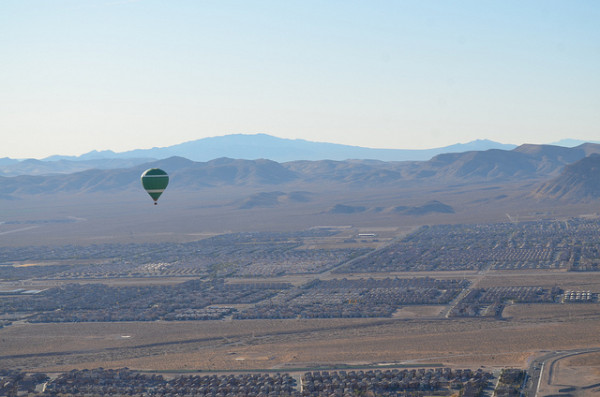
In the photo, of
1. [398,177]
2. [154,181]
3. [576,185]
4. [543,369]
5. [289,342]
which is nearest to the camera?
[543,369]

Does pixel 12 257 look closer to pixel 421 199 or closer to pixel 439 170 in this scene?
pixel 421 199

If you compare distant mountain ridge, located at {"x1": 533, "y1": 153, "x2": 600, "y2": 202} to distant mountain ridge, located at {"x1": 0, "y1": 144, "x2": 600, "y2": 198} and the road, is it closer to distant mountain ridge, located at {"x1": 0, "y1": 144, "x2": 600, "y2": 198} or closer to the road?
distant mountain ridge, located at {"x1": 0, "y1": 144, "x2": 600, "y2": 198}

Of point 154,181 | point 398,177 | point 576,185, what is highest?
point 398,177

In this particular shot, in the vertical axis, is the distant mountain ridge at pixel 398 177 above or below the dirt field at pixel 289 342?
above

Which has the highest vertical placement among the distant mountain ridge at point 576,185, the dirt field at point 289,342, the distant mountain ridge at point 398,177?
the distant mountain ridge at point 398,177

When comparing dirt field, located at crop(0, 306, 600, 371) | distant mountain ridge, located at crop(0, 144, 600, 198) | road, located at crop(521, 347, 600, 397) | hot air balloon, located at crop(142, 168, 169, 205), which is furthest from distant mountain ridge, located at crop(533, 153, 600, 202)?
road, located at crop(521, 347, 600, 397)

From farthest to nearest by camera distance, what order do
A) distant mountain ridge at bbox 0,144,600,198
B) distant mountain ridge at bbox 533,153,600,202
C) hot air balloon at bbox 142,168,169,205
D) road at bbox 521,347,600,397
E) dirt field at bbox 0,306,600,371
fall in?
distant mountain ridge at bbox 0,144,600,198
distant mountain ridge at bbox 533,153,600,202
hot air balloon at bbox 142,168,169,205
dirt field at bbox 0,306,600,371
road at bbox 521,347,600,397

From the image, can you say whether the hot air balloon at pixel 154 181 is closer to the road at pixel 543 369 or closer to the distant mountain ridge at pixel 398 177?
the road at pixel 543 369

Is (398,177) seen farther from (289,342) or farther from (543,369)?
(543,369)

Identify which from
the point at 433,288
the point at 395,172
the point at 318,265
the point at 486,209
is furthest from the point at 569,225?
the point at 395,172

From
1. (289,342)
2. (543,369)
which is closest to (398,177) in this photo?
(289,342)

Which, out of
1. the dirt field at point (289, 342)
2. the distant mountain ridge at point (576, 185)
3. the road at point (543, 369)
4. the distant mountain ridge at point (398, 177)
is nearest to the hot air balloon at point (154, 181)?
the dirt field at point (289, 342)
